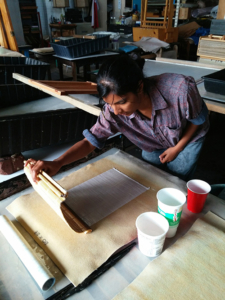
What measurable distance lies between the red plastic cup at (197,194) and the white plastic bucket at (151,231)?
21 cm

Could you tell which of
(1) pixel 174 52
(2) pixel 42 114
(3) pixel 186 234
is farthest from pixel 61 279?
(1) pixel 174 52

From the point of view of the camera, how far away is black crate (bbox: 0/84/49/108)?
218cm

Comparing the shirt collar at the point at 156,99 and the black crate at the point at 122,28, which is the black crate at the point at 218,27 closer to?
the shirt collar at the point at 156,99

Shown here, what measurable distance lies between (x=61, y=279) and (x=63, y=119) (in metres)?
1.11

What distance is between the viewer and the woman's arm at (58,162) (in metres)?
0.98

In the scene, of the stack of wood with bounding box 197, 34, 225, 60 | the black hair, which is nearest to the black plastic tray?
the stack of wood with bounding box 197, 34, 225, 60

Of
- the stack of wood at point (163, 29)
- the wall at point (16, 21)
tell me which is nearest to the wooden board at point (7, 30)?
the wall at point (16, 21)

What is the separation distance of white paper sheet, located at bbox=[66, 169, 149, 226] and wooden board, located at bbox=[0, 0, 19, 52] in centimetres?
290

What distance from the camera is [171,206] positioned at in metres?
0.78

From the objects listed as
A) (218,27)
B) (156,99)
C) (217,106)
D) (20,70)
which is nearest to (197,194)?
(156,99)

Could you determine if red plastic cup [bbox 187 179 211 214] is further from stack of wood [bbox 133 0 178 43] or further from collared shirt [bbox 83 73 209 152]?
stack of wood [bbox 133 0 178 43]

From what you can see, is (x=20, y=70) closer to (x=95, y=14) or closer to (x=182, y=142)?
(x=182, y=142)

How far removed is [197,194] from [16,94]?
6.68ft

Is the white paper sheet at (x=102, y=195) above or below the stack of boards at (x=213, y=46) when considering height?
below
